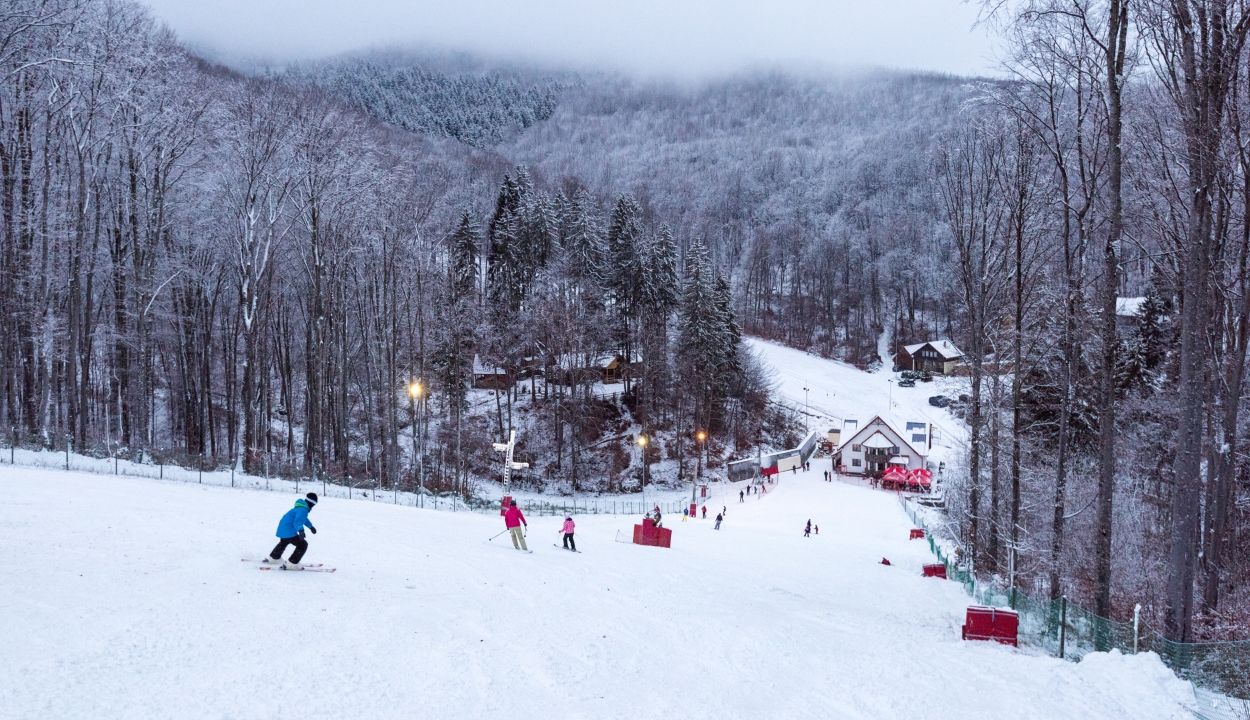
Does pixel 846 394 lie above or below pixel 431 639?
below

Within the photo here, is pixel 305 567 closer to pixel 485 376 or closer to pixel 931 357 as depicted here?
pixel 485 376

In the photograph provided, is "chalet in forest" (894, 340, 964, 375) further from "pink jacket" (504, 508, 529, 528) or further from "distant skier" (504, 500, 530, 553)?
"pink jacket" (504, 508, 529, 528)

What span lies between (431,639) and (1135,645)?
11024mm

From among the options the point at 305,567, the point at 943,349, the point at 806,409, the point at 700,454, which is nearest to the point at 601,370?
the point at 700,454

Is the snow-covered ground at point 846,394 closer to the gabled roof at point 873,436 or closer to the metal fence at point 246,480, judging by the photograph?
the gabled roof at point 873,436

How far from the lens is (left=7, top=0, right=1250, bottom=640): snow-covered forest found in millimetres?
13242

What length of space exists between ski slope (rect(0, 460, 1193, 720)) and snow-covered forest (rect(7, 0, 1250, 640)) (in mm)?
3866

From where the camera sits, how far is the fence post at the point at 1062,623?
1219 centimetres

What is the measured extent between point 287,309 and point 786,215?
14469cm

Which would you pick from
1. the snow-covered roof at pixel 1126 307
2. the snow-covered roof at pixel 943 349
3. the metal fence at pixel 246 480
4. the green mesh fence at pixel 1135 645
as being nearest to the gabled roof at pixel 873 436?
the snow-covered roof at pixel 1126 307

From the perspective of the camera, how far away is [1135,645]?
10859mm

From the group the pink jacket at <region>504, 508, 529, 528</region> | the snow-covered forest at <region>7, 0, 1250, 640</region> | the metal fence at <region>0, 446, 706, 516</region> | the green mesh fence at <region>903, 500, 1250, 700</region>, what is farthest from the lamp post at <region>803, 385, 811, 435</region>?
the pink jacket at <region>504, 508, 529, 528</region>

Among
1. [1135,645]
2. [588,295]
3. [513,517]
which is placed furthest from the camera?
[588,295]

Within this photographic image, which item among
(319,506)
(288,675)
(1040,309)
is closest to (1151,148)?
(1040,309)
